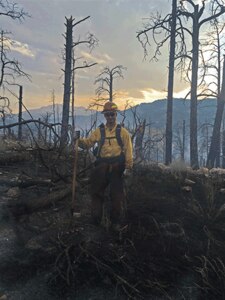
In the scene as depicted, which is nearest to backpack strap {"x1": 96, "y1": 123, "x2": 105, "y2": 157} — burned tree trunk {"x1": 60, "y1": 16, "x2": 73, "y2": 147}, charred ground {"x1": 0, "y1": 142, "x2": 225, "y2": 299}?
charred ground {"x1": 0, "y1": 142, "x2": 225, "y2": 299}

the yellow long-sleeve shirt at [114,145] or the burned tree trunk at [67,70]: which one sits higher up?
the burned tree trunk at [67,70]

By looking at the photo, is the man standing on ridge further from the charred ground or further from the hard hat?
the charred ground

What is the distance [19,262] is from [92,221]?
58.7 inches

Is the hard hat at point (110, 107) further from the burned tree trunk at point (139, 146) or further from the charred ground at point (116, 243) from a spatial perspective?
the burned tree trunk at point (139, 146)

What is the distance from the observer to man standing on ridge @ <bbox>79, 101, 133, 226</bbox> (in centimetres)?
634

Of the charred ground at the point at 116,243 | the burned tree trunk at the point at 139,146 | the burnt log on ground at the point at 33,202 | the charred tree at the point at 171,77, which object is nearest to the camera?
the charred ground at the point at 116,243

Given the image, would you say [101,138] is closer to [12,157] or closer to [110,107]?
[110,107]

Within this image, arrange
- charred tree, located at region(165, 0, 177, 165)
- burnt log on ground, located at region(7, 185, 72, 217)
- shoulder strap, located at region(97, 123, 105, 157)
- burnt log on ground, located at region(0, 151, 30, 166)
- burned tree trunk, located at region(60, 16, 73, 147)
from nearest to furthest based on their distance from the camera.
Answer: shoulder strap, located at region(97, 123, 105, 157) → burnt log on ground, located at region(7, 185, 72, 217) → burnt log on ground, located at region(0, 151, 30, 166) → charred tree, located at region(165, 0, 177, 165) → burned tree trunk, located at region(60, 16, 73, 147)

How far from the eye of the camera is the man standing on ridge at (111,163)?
6.34 metres

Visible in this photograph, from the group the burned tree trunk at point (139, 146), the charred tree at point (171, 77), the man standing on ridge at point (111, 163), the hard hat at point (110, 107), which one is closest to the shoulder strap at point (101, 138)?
the man standing on ridge at point (111, 163)

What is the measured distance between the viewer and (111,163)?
6.42m

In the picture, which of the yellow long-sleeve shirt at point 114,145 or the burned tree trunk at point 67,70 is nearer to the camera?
the yellow long-sleeve shirt at point 114,145

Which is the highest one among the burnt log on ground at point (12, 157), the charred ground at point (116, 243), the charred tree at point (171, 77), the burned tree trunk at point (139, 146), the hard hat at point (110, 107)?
the charred tree at point (171, 77)

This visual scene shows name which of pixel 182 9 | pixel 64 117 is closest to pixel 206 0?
pixel 182 9
